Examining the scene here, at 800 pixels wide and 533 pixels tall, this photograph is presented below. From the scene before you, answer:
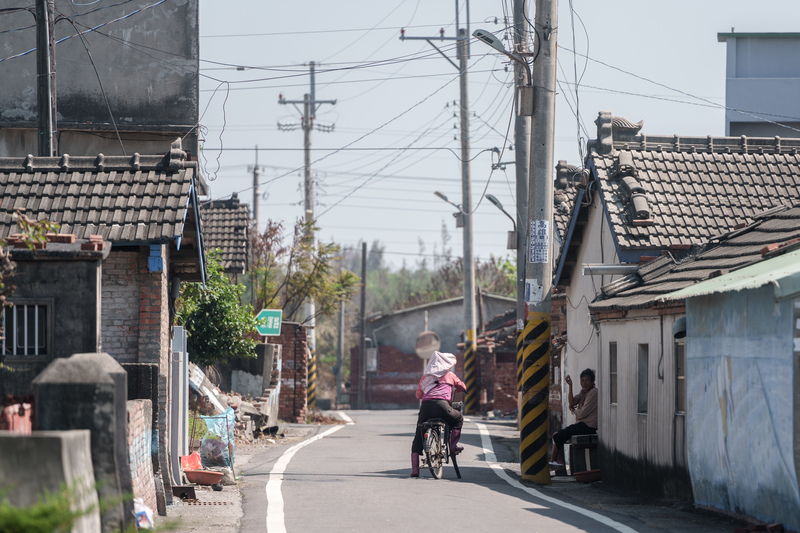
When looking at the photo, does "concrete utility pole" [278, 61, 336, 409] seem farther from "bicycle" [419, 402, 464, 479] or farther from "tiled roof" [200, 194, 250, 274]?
"bicycle" [419, 402, 464, 479]

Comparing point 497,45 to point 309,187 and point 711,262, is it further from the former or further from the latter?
point 309,187

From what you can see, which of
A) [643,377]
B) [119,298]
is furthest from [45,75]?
[643,377]

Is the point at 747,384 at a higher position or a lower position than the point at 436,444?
higher

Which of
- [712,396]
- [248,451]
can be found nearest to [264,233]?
[248,451]

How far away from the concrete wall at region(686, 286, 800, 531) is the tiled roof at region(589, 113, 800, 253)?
18.9 ft

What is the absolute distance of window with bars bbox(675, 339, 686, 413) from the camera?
1292cm

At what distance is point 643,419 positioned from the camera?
14.2 m

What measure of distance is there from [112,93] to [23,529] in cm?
1978

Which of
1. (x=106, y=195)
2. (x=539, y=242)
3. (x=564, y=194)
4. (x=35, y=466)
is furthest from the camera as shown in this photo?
(x=564, y=194)

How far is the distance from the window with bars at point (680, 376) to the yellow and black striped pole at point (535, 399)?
Answer: 289 cm

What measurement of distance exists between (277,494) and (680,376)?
5282 millimetres

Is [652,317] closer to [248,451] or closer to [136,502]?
[136,502]

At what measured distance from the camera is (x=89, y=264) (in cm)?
1002

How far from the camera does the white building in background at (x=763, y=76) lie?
31625 millimetres
